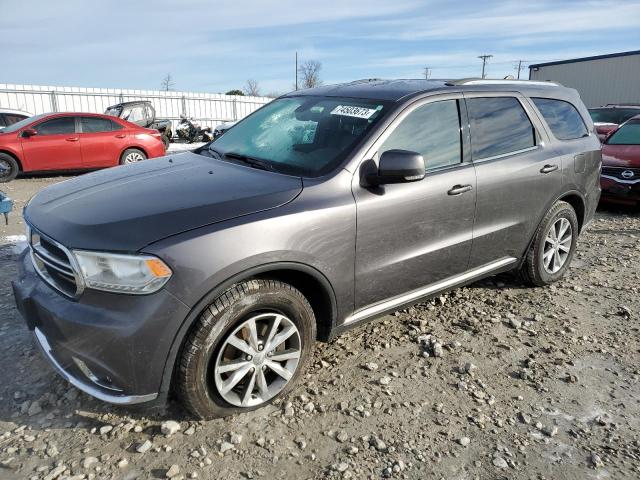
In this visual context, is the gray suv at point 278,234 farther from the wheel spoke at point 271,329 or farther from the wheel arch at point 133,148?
the wheel arch at point 133,148

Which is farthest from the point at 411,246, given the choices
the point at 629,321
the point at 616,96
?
the point at 616,96

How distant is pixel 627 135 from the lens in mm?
8469

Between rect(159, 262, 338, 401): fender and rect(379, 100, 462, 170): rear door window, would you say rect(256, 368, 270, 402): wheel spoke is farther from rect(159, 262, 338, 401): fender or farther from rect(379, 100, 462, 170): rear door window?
rect(379, 100, 462, 170): rear door window

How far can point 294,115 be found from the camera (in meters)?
3.64

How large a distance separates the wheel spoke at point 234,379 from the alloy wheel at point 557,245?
2956 mm

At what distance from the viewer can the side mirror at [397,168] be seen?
2.82m

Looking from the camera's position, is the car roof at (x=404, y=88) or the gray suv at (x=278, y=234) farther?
the car roof at (x=404, y=88)

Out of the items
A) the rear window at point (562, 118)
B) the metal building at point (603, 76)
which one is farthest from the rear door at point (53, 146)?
the metal building at point (603, 76)

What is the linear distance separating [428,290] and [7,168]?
992cm

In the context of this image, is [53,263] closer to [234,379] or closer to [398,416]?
[234,379]

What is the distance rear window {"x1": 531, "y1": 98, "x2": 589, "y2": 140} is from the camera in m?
4.28

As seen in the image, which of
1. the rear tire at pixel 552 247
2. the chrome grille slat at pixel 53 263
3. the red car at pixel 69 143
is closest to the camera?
the chrome grille slat at pixel 53 263

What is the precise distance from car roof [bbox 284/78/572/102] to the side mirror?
22.5 inches

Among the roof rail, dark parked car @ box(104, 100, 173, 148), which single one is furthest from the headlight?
dark parked car @ box(104, 100, 173, 148)
